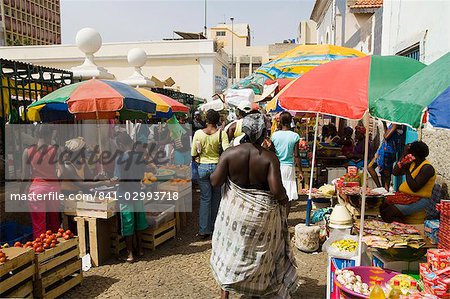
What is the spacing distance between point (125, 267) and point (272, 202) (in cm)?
261

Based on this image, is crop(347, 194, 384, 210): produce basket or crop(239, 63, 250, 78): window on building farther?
crop(239, 63, 250, 78): window on building

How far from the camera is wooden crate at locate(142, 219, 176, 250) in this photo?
5.54 metres

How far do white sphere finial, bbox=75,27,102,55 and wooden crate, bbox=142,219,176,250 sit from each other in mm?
4497

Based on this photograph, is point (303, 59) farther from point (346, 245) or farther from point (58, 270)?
point (58, 270)

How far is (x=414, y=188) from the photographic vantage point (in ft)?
15.2

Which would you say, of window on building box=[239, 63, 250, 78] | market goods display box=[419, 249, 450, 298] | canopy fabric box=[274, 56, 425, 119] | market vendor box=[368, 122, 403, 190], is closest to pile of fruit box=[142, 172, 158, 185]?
canopy fabric box=[274, 56, 425, 119]

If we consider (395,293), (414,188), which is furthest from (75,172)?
(414,188)

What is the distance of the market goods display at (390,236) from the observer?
343 centimetres

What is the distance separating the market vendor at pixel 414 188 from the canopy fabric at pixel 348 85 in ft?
4.71

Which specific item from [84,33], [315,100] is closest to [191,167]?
[84,33]

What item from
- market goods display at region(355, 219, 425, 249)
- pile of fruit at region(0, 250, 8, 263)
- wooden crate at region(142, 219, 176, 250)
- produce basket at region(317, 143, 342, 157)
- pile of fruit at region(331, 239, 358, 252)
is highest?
produce basket at region(317, 143, 342, 157)

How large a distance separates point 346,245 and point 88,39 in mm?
6785

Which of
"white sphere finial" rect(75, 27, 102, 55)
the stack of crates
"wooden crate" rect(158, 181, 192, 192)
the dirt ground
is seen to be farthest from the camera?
"white sphere finial" rect(75, 27, 102, 55)

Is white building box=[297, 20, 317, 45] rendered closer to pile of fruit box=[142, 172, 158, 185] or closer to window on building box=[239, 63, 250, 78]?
window on building box=[239, 63, 250, 78]
